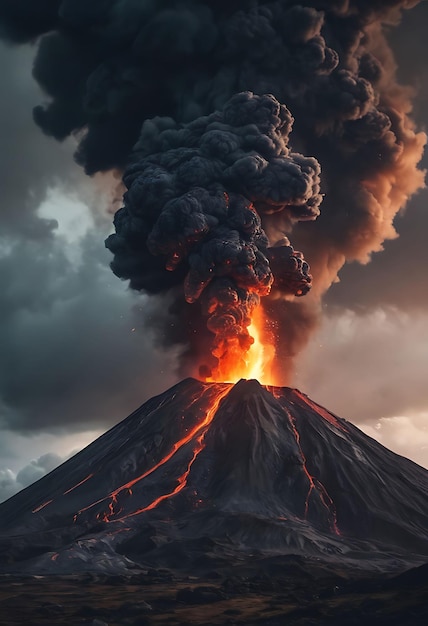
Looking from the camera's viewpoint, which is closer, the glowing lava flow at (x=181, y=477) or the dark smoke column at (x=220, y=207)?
the glowing lava flow at (x=181, y=477)

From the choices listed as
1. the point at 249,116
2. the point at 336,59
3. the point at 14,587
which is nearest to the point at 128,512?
the point at 14,587

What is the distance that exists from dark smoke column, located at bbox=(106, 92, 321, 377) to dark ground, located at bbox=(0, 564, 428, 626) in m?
30.5

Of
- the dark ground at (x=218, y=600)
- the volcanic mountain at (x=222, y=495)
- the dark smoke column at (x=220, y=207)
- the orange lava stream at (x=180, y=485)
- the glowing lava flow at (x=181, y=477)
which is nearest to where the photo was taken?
the dark ground at (x=218, y=600)

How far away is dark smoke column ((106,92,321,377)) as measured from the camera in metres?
81.1

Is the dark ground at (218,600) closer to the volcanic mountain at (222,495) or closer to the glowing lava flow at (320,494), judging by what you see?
the volcanic mountain at (222,495)

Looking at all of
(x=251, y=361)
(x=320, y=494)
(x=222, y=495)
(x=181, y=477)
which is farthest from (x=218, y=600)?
(x=251, y=361)

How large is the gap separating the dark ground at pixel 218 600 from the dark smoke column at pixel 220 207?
30.5 metres

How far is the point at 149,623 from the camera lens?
43.3 meters

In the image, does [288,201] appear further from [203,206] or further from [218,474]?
[218,474]

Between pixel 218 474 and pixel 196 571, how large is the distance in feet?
57.3

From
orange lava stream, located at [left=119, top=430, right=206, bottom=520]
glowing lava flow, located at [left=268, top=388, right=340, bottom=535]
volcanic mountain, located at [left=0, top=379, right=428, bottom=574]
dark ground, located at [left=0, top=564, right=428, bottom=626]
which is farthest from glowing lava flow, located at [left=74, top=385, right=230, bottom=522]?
dark ground, located at [left=0, top=564, right=428, bottom=626]

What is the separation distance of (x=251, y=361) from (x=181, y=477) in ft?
58.5

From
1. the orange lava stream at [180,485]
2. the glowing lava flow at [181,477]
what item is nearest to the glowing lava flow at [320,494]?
the orange lava stream at [180,485]

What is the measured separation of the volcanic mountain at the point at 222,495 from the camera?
63469 millimetres
